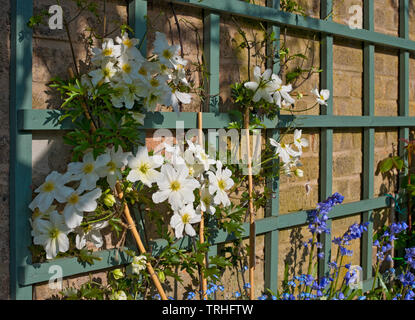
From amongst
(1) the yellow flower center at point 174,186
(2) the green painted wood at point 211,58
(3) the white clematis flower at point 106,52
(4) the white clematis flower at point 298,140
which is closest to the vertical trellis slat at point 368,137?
(4) the white clematis flower at point 298,140

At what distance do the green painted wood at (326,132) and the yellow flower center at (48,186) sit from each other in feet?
5.61

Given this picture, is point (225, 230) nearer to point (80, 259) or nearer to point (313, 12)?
point (80, 259)

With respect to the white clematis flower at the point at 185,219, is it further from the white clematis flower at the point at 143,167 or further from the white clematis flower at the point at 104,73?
the white clematis flower at the point at 104,73

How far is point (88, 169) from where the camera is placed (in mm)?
1864

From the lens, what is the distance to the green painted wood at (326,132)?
2.98 meters

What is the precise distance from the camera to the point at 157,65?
6.65 feet

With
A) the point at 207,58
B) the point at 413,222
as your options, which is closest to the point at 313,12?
the point at 207,58

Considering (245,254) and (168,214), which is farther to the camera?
(245,254)

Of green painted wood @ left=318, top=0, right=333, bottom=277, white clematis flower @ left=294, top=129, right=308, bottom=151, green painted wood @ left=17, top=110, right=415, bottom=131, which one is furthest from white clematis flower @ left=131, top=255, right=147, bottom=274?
green painted wood @ left=318, top=0, right=333, bottom=277

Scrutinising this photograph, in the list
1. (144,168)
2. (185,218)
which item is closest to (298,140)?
(185,218)

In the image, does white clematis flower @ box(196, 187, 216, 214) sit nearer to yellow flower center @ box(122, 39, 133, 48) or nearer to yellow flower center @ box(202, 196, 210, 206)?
yellow flower center @ box(202, 196, 210, 206)

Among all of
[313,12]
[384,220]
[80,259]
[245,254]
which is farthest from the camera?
[384,220]

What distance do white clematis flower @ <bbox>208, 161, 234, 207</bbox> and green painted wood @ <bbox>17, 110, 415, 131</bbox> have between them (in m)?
0.25
